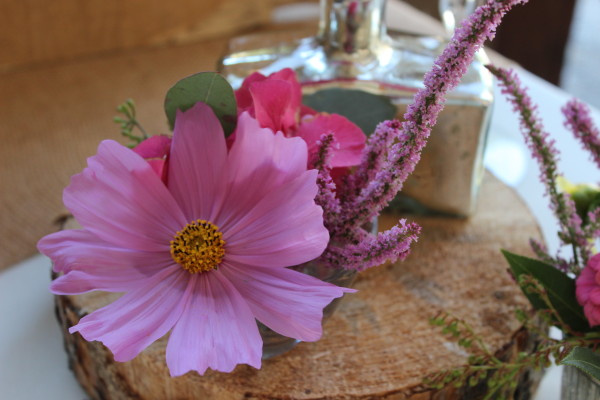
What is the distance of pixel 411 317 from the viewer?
0.46 meters

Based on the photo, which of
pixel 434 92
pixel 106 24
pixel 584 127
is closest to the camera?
pixel 434 92

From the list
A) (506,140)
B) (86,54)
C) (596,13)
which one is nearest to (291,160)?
(506,140)

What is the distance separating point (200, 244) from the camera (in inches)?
13.7

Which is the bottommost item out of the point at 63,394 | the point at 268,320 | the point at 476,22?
the point at 63,394

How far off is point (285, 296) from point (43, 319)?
26 centimetres

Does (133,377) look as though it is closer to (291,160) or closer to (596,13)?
(291,160)

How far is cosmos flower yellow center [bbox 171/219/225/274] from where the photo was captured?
345mm

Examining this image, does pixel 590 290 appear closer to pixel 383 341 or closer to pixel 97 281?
pixel 383 341

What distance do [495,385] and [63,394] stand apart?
281mm

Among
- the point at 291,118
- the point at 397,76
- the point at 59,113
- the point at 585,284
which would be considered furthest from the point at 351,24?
the point at 59,113

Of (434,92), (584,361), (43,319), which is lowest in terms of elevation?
(43,319)

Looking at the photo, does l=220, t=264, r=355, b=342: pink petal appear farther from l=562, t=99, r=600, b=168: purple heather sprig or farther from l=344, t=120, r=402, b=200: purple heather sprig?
l=562, t=99, r=600, b=168: purple heather sprig

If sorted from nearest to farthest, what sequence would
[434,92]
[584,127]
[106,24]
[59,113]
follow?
[434,92] < [584,127] < [59,113] < [106,24]

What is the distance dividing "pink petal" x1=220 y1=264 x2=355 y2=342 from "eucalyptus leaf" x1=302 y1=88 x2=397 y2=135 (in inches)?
6.4
